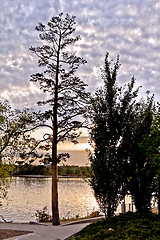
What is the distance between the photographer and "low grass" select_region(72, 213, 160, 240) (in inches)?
318

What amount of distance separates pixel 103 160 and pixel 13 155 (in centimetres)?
644

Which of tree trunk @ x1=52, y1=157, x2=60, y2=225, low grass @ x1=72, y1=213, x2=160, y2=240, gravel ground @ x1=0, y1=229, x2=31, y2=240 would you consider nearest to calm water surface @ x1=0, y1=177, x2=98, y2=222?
tree trunk @ x1=52, y1=157, x2=60, y2=225

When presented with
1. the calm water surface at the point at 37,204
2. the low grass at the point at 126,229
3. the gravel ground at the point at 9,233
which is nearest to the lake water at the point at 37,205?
the calm water surface at the point at 37,204

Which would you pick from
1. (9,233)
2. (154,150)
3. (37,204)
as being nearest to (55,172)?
(9,233)

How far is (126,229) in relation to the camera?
8.77 meters

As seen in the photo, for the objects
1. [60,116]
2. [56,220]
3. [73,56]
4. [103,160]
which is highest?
[73,56]

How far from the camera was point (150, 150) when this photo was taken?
11508 millimetres

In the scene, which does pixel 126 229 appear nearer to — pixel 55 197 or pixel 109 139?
pixel 109 139

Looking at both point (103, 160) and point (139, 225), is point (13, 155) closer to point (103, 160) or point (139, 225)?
point (103, 160)

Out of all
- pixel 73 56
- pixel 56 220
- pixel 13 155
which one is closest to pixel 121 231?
pixel 56 220

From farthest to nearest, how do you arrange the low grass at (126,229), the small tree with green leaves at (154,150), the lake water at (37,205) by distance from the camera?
the lake water at (37,205) → the small tree with green leaves at (154,150) → the low grass at (126,229)

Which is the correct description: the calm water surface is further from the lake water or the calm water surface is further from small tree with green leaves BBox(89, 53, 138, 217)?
small tree with green leaves BBox(89, 53, 138, 217)

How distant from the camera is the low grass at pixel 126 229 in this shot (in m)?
8.08

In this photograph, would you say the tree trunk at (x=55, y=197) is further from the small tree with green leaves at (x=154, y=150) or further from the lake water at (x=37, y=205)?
the small tree with green leaves at (x=154, y=150)
